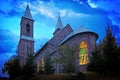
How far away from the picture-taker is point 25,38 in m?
68.4

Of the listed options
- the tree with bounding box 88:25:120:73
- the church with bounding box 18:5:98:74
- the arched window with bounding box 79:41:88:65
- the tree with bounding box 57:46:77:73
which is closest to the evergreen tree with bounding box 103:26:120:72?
the tree with bounding box 88:25:120:73

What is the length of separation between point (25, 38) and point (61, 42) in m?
18.3

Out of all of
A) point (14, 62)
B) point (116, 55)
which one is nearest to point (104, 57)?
point (116, 55)

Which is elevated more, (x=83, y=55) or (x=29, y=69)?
(x=83, y=55)

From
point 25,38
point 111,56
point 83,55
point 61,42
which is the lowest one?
point 111,56

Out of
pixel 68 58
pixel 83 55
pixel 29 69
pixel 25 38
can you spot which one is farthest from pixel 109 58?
pixel 25 38

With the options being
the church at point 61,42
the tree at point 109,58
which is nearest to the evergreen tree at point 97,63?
the tree at point 109,58

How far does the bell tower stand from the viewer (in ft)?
221

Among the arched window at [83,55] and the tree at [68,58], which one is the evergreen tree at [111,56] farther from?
the arched window at [83,55]

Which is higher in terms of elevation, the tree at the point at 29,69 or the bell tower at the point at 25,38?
the bell tower at the point at 25,38

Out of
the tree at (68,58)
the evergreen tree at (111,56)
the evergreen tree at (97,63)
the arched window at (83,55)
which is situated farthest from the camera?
the arched window at (83,55)

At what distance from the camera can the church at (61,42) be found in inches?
1797

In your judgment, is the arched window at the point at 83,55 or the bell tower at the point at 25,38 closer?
the arched window at the point at 83,55

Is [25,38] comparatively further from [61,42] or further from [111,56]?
[111,56]
